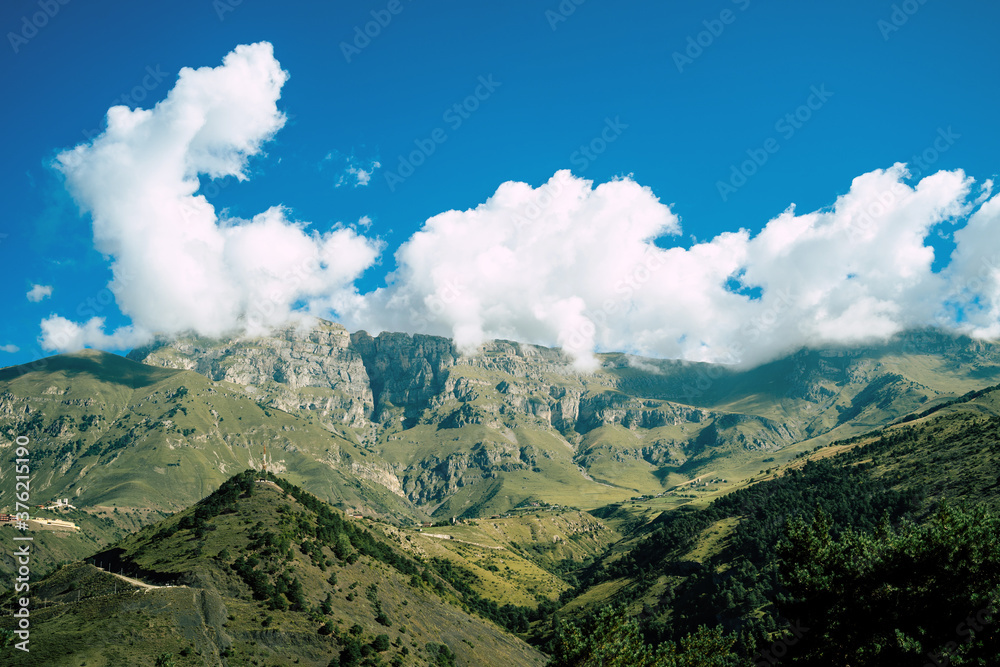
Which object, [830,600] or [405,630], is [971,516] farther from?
[405,630]

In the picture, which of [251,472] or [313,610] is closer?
[313,610]

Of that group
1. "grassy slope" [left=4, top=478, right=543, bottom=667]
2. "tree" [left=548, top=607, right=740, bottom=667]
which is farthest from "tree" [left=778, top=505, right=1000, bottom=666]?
"grassy slope" [left=4, top=478, right=543, bottom=667]

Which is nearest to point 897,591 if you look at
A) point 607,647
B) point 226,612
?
point 607,647

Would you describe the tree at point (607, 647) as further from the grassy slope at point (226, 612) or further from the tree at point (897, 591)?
the grassy slope at point (226, 612)

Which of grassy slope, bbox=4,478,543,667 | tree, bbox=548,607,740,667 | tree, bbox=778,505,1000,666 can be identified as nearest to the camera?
tree, bbox=778,505,1000,666

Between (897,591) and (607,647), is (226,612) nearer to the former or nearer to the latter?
(607,647)

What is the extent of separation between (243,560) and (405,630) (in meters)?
44.2

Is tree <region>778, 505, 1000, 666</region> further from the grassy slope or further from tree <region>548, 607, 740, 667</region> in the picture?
the grassy slope

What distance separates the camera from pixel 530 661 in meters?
194

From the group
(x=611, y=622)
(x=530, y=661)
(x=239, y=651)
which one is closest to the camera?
(x=611, y=622)

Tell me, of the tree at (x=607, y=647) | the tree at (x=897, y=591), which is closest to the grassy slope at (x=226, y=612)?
the tree at (x=607, y=647)

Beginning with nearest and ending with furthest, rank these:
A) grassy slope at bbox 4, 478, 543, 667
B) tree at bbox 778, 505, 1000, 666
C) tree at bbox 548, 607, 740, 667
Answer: tree at bbox 778, 505, 1000, 666 → tree at bbox 548, 607, 740, 667 → grassy slope at bbox 4, 478, 543, 667

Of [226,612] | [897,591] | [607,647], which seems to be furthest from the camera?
[226,612]

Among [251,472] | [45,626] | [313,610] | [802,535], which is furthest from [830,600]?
[251,472]
